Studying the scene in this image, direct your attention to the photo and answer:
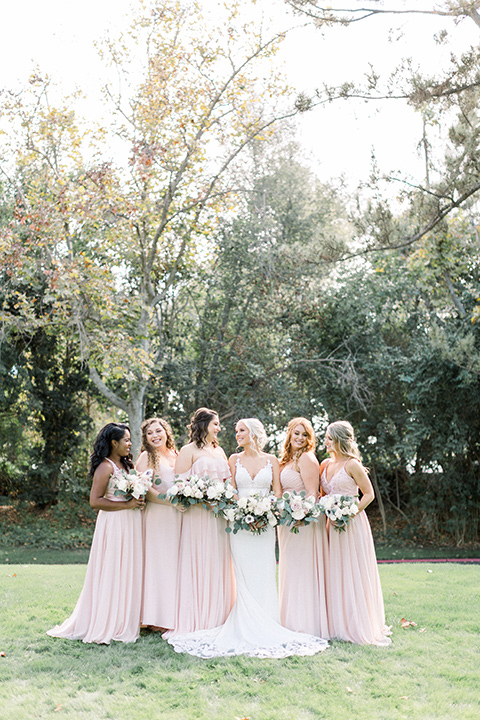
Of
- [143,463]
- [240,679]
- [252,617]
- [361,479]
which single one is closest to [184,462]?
[143,463]

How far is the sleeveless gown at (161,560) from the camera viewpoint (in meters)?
6.27

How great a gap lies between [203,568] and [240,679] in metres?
1.43

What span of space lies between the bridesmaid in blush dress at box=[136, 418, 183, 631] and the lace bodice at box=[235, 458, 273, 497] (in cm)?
58

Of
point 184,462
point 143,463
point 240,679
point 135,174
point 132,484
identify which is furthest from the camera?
point 135,174

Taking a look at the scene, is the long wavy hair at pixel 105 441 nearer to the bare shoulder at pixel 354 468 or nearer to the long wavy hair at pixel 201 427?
the long wavy hair at pixel 201 427

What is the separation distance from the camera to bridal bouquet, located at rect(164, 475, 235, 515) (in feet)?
19.8

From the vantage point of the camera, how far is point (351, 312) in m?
17.3

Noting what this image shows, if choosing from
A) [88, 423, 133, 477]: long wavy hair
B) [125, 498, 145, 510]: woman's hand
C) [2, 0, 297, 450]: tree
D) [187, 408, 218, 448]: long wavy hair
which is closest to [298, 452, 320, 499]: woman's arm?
[187, 408, 218, 448]: long wavy hair

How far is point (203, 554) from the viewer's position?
6.30m

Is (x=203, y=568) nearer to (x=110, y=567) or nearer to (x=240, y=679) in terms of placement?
(x=110, y=567)

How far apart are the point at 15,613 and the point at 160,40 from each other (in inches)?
461

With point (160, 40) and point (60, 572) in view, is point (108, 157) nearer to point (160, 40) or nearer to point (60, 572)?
point (160, 40)

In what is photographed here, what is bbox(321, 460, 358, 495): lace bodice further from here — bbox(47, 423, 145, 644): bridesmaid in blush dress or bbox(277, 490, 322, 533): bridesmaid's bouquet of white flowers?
bbox(47, 423, 145, 644): bridesmaid in blush dress

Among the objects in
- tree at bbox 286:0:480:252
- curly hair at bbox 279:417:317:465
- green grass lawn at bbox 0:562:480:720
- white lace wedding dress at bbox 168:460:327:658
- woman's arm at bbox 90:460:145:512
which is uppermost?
tree at bbox 286:0:480:252
